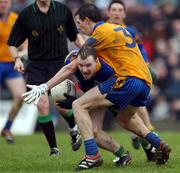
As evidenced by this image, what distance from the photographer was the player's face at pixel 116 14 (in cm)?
1326

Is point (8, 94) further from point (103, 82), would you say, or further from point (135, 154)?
point (103, 82)

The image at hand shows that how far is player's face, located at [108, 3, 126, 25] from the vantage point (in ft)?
43.5

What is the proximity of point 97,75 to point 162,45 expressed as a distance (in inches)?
445

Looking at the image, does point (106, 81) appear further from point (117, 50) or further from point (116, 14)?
point (116, 14)

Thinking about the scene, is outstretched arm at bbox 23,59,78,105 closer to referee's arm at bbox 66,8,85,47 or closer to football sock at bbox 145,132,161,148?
football sock at bbox 145,132,161,148

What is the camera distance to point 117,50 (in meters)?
9.37

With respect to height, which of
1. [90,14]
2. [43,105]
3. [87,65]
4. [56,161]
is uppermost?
[90,14]

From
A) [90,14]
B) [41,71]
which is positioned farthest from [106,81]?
[41,71]

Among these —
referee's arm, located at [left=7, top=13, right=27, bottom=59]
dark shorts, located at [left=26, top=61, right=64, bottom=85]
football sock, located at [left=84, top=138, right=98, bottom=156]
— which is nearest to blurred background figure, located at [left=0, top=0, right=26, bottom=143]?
referee's arm, located at [left=7, top=13, right=27, bottom=59]

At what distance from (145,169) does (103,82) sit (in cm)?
116

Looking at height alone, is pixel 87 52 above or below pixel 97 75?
above

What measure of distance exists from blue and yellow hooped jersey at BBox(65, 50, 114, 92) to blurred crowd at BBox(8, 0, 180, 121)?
401 inches

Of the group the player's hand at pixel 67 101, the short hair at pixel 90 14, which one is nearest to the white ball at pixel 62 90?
the player's hand at pixel 67 101

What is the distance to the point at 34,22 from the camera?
11453mm
